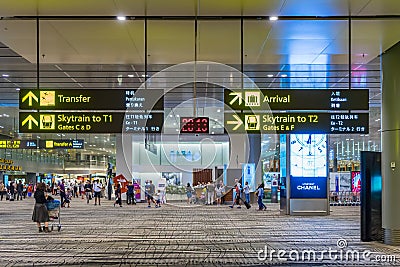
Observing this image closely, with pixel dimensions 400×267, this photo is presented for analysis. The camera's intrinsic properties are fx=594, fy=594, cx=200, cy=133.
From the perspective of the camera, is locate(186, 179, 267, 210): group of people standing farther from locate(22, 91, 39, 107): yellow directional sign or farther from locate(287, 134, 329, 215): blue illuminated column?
locate(22, 91, 39, 107): yellow directional sign

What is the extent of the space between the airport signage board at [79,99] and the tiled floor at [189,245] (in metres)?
2.67

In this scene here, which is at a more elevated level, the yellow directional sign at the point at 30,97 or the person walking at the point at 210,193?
the yellow directional sign at the point at 30,97

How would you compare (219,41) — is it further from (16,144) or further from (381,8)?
(16,144)

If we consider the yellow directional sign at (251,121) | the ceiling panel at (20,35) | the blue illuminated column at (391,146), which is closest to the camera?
the ceiling panel at (20,35)

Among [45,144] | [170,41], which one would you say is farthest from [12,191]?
[170,41]

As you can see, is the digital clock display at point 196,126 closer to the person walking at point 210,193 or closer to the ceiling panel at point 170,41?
the ceiling panel at point 170,41

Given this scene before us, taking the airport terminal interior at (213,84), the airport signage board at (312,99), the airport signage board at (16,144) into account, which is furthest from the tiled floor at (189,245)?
the airport signage board at (16,144)

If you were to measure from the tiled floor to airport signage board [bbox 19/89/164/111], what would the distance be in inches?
105

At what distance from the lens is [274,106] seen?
1059 centimetres

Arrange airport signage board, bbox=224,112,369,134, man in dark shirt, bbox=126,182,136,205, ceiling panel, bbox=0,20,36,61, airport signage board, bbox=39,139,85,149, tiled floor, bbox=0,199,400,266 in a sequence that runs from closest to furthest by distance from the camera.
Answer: tiled floor, bbox=0,199,400,266 → ceiling panel, bbox=0,20,36,61 → airport signage board, bbox=224,112,369,134 → man in dark shirt, bbox=126,182,136,205 → airport signage board, bbox=39,139,85,149

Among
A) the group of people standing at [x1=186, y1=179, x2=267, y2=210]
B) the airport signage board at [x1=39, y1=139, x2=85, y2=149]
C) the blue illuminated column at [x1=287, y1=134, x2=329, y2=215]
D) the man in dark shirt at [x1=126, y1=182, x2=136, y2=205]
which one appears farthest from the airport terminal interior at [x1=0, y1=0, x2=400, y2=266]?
the airport signage board at [x1=39, y1=139, x2=85, y2=149]

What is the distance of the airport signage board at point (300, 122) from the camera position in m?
10.7

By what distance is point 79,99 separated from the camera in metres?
10.4

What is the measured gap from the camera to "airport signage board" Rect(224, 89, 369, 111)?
10469 millimetres
